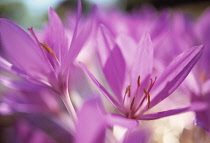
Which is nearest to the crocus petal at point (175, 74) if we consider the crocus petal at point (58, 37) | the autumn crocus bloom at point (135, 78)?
the autumn crocus bloom at point (135, 78)

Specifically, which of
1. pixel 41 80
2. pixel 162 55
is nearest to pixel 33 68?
pixel 41 80

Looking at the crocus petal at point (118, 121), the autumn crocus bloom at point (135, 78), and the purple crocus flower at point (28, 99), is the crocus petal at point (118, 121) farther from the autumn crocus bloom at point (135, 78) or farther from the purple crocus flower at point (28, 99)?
the purple crocus flower at point (28, 99)

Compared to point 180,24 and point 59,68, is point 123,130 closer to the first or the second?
point 59,68

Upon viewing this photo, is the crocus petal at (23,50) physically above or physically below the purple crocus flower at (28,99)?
above

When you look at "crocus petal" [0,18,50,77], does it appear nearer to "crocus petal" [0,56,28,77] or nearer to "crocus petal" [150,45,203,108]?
"crocus petal" [0,56,28,77]

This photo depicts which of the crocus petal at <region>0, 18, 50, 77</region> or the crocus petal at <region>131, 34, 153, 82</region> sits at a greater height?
the crocus petal at <region>0, 18, 50, 77</region>

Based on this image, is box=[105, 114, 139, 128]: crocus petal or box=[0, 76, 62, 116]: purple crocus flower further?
box=[0, 76, 62, 116]: purple crocus flower

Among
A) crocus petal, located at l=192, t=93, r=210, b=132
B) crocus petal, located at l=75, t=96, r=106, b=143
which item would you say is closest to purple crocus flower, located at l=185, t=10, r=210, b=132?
crocus petal, located at l=192, t=93, r=210, b=132
